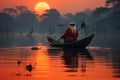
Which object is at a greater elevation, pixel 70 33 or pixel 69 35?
pixel 70 33

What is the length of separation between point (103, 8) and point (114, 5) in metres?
4.95

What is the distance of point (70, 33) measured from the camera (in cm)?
4228

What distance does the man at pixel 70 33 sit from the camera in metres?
42.2

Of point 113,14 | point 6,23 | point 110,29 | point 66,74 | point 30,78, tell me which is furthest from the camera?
point 6,23

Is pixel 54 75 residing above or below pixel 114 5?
below

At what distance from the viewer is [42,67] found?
82.3ft

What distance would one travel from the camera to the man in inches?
1662

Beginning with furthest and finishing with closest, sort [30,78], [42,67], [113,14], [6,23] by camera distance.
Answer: [6,23], [113,14], [42,67], [30,78]

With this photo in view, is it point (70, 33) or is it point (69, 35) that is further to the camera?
point (69, 35)

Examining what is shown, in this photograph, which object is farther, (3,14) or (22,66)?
(3,14)

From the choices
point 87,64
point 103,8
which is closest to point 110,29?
point 103,8

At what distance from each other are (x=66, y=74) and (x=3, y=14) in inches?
6965

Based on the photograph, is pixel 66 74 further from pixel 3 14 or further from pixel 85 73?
pixel 3 14

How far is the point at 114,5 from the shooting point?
465 ft
